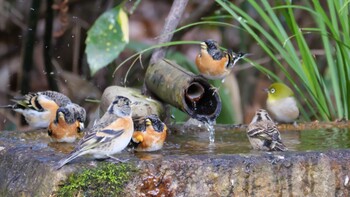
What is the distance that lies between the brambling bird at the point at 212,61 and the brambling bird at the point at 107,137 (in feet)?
5.25

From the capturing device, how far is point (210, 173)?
16.6ft

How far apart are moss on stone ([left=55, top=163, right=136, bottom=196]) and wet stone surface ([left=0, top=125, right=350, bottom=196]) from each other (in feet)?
0.14

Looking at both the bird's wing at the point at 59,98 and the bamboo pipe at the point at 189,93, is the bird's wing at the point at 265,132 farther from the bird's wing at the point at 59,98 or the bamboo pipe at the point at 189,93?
the bird's wing at the point at 59,98

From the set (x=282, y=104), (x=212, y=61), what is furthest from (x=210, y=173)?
(x=282, y=104)

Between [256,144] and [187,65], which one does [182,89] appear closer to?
[256,144]

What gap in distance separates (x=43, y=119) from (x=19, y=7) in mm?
5147

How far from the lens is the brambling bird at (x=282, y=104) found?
25.7ft

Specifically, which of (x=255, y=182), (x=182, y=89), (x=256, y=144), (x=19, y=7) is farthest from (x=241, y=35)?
(x=255, y=182)

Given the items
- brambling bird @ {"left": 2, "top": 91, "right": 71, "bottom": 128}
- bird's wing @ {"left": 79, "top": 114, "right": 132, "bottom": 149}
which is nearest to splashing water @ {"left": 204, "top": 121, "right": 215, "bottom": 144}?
brambling bird @ {"left": 2, "top": 91, "right": 71, "bottom": 128}

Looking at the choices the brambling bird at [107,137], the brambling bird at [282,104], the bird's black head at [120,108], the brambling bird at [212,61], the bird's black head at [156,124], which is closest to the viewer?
the brambling bird at [107,137]

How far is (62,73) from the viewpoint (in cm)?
1085

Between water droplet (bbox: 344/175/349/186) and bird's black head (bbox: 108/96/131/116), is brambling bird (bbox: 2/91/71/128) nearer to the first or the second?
bird's black head (bbox: 108/96/131/116)

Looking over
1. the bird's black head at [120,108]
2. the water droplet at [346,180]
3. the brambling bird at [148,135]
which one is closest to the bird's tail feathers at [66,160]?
the bird's black head at [120,108]

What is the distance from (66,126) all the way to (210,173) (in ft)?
4.92
